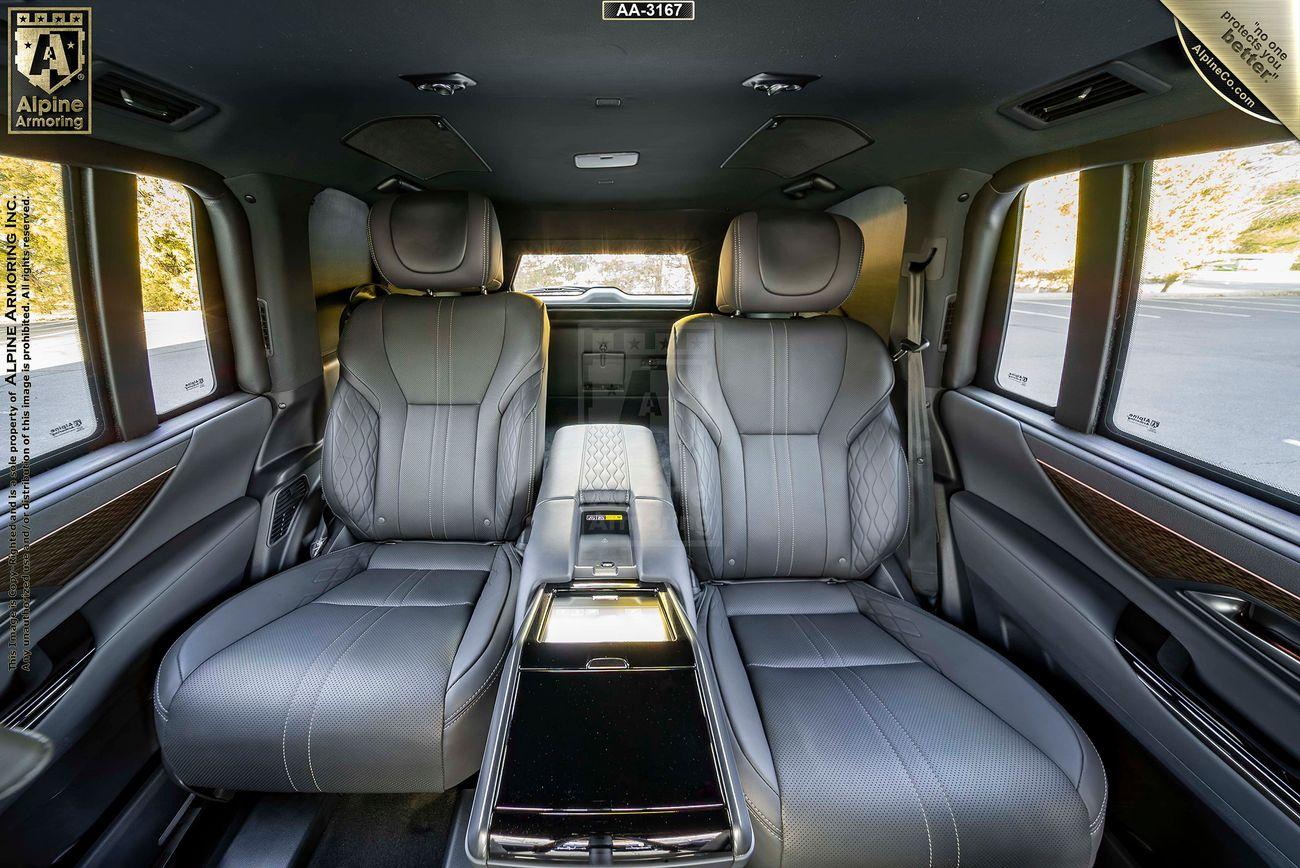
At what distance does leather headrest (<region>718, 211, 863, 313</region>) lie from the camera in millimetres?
1788

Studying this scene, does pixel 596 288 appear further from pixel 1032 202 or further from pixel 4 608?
pixel 4 608

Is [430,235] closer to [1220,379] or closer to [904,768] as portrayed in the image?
[904,768]

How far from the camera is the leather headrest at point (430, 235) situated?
1.95m

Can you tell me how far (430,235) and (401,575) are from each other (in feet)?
3.79

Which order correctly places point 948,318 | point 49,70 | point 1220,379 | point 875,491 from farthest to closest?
point 948,318, point 875,491, point 1220,379, point 49,70

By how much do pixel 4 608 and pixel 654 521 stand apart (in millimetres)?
1451

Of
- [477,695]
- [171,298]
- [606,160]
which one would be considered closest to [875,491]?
[477,695]

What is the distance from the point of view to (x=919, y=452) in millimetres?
2289

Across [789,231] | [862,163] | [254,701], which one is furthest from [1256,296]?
[254,701]

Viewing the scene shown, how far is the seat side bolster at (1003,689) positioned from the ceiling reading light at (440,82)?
1.83 metres

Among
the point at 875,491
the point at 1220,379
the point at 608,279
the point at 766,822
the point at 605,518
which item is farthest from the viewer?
the point at 608,279

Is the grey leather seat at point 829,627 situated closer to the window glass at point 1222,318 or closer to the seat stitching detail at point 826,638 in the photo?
the seat stitching detail at point 826,638

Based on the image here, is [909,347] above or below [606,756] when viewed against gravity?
above

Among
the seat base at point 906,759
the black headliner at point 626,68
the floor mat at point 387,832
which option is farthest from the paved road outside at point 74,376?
the seat base at point 906,759
